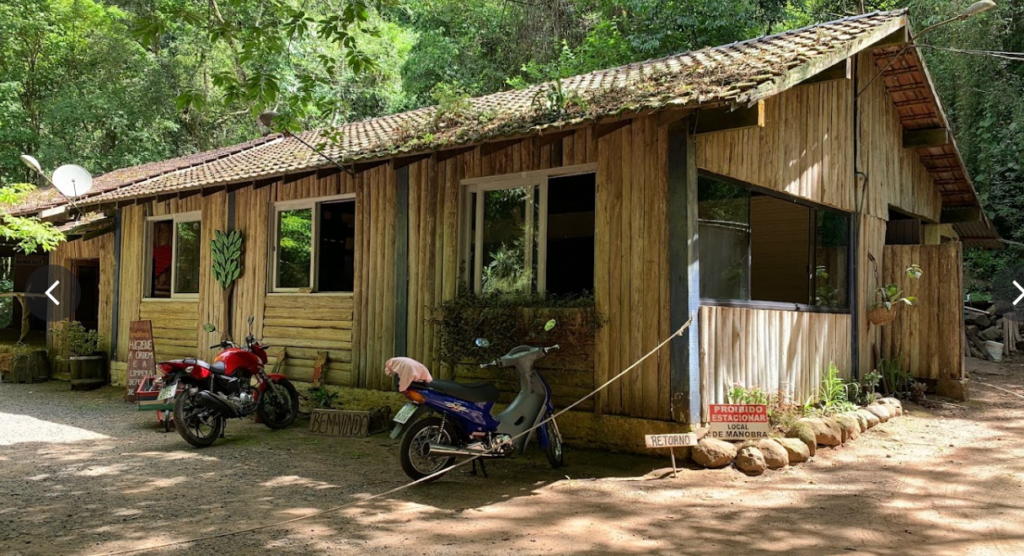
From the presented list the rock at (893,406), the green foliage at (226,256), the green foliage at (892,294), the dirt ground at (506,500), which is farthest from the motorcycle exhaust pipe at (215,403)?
the green foliage at (892,294)

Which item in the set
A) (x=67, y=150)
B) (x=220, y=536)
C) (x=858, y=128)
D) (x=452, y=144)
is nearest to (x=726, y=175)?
(x=452, y=144)

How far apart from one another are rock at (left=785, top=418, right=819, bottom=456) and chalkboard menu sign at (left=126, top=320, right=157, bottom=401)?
8.48 m

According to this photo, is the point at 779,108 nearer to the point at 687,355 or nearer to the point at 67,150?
the point at 687,355

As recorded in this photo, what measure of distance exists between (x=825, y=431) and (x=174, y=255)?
966 cm

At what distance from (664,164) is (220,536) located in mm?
4527

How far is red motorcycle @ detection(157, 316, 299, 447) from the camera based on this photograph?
7320 mm

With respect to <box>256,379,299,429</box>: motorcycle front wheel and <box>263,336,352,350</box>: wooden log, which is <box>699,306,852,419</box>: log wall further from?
<box>256,379,299,429</box>: motorcycle front wheel

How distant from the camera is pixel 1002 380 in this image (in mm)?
12508

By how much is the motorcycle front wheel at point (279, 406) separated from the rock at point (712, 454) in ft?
15.5

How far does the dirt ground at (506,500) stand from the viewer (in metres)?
4.32

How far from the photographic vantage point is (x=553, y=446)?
6.20 metres

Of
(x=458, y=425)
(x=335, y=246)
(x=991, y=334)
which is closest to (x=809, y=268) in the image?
(x=458, y=425)

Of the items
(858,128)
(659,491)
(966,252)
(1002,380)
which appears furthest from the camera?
(966,252)

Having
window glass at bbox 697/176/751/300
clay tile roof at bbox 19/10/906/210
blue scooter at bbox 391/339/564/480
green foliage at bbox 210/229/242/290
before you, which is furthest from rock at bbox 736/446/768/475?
green foliage at bbox 210/229/242/290
